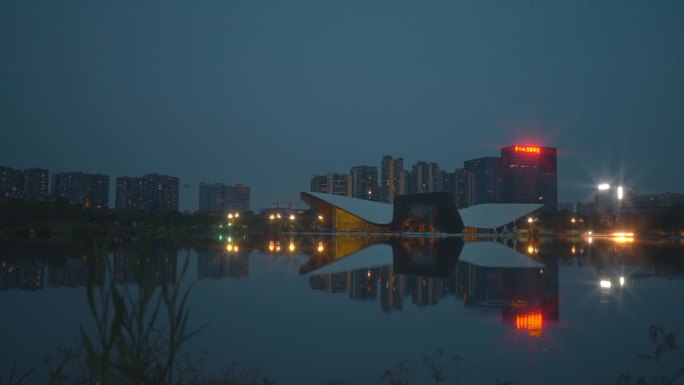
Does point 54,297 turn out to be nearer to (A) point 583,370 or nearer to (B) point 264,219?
(A) point 583,370

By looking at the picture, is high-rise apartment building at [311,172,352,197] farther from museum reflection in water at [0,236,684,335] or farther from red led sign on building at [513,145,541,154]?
museum reflection in water at [0,236,684,335]

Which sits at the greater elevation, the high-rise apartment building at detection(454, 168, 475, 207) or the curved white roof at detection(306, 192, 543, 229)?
the high-rise apartment building at detection(454, 168, 475, 207)

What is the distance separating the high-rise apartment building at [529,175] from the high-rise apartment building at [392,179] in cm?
3150

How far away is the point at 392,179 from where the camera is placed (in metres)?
112

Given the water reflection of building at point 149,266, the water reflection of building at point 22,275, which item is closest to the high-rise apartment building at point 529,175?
the water reflection of building at point 22,275

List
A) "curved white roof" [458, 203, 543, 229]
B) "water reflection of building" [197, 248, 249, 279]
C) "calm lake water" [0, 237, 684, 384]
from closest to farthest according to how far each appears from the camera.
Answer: "calm lake water" [0, 237, 684, 384], "water reflection of building" [197, 248, 249, 279], "curved white roof" [458, 203, 543, 229]

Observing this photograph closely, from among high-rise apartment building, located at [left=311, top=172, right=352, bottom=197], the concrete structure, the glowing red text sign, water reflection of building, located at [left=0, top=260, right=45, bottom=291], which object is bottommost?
water reflection of building, located at [left=0, top=260, right=45, bottom=291]

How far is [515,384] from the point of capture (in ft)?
12.9

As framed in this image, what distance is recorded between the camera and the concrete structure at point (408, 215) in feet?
164

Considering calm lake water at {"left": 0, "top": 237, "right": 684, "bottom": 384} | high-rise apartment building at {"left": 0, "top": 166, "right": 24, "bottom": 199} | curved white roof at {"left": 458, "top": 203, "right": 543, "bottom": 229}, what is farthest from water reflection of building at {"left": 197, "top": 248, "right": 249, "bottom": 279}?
high-rise apartment building at {"left": 0, "top": 166, "right": 24, "bottom": 199}

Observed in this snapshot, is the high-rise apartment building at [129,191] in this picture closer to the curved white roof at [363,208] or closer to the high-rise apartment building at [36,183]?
the high-rise apartment building at [36,183]

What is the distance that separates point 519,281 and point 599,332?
4763 millimetres

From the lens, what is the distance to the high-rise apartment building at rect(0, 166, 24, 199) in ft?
248

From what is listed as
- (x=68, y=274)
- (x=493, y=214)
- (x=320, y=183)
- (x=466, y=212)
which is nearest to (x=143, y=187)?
(x=320, y=183)
